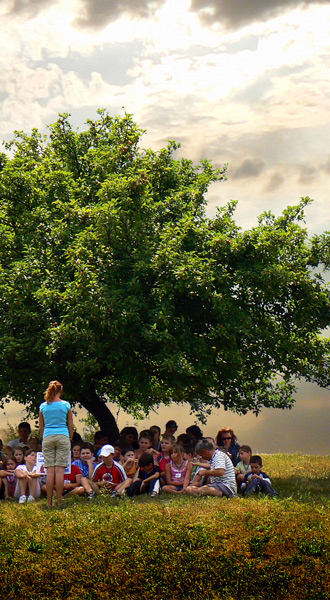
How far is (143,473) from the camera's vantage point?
51.2 feet

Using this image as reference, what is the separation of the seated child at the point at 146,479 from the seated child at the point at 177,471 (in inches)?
13.2

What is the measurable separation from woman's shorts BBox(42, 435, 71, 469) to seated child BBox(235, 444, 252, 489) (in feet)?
14.6

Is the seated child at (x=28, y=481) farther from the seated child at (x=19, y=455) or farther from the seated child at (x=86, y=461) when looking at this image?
the seated child at (x=86, y=461)

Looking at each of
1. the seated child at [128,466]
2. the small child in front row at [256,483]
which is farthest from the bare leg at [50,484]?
the small child in front row at [256,483]

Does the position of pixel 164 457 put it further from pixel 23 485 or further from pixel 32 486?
pixel 23 485

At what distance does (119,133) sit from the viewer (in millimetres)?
26031

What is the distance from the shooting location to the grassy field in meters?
9.77

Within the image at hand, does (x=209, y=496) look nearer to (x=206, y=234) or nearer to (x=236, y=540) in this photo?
(x=236, y=540)

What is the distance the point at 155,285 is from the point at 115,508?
9.73 m

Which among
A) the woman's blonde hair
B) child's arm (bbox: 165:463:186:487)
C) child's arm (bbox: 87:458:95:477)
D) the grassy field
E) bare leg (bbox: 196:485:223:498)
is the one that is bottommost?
the grassy field

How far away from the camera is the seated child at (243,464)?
16.1 m

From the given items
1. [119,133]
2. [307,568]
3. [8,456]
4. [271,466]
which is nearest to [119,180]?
[119,133]

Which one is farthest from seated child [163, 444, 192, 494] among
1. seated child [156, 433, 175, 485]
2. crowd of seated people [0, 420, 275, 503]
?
seated child [156, 433, 175, 485]

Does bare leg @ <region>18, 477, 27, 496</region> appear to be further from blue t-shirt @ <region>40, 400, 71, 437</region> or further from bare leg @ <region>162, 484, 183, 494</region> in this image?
bare leg @ <region>162, 484, 183, 494</region>
